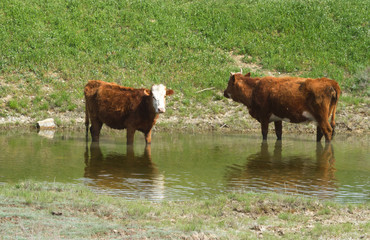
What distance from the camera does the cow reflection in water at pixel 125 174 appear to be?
9.53 m

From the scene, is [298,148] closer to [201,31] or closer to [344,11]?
[201,31]

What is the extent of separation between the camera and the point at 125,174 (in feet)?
37.0

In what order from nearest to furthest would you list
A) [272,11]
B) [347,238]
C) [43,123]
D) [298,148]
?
[347,238], [298,148], [43,123], [272,11]

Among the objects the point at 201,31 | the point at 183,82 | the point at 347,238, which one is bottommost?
the point at 347,238

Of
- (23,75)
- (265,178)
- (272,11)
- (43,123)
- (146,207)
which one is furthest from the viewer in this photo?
(272,11)

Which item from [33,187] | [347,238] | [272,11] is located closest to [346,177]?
[347,238]

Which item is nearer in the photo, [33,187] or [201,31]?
[33,187]

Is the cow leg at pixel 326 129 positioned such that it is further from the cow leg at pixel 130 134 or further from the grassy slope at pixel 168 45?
the cow leg at pixel 130 134

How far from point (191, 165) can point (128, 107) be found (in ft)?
13.3

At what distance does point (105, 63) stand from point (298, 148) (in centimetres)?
1268

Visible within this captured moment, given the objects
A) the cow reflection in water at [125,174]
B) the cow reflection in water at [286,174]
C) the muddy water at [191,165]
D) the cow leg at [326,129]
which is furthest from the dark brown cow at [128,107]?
the cow leg at [326,129]

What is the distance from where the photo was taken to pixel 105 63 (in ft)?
86.5

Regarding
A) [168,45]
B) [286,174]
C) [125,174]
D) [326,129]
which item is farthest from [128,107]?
[168,45]

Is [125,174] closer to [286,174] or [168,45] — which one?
[286,174]
